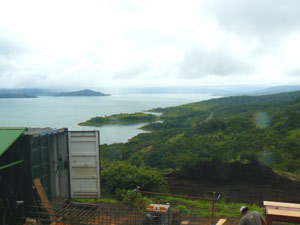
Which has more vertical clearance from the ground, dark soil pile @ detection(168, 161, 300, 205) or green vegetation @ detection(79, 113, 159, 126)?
dark soil pile @ detection(168, 161, 300, 205)

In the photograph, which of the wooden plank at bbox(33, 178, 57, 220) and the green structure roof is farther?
the wooden plank at bbox(33, 178, 57, 220)

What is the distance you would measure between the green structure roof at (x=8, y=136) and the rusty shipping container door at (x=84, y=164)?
53.9 inches

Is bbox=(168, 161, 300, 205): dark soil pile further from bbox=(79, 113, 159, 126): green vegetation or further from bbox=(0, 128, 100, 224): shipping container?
bbox=(79, 113, 159, 126): green vegetation

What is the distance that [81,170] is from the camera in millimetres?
6391

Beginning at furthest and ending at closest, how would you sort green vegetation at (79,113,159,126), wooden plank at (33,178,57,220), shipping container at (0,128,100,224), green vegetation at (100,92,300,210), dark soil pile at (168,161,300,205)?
green vegetation at (79,113,159,126)
dark soil pile at (168,161,300,205)
green vegetation at (100,92,300,210)
wooden plank at (33,178,57,220)
shipping container at (0,128,100,224)

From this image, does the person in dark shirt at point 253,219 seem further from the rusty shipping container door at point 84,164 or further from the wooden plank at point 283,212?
the rusty shipping container door at point 84,164

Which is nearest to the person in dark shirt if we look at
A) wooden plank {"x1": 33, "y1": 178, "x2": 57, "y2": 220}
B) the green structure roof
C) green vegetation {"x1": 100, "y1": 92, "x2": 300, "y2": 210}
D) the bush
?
green vegetation {"x1": 100, "y1": 92, "x2": 300, "y2": 210}

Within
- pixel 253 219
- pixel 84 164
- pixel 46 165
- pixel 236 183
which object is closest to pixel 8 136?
pixel 46 165

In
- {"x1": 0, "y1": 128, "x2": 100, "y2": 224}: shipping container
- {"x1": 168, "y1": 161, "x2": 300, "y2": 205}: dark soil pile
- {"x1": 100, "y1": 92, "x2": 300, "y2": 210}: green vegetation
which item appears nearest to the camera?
{"x1": 0, "y1": 128, "x2": 100, "y2": 224}: shipping container

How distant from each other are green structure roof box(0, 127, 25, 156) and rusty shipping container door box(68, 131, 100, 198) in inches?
53.9

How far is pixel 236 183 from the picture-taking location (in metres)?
12.4

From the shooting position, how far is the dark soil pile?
9.98 m

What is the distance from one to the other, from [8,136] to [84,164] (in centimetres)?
189

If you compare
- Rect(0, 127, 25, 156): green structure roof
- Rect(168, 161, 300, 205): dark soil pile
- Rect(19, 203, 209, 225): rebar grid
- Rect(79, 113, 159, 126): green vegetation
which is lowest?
Rect(79, 113, 159, 126): green vegetation
